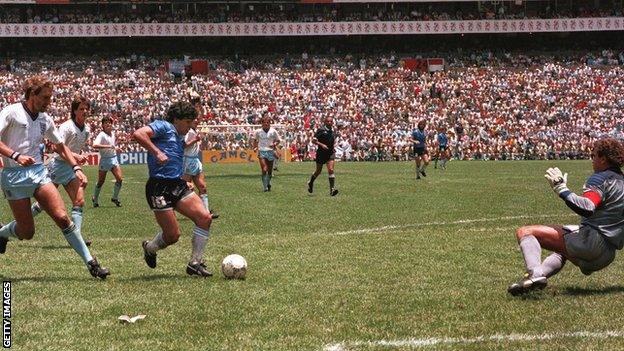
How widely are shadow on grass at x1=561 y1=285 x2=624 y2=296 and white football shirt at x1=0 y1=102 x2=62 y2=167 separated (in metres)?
5.57

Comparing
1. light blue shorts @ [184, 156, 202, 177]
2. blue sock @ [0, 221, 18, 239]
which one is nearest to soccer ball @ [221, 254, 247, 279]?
blue sock @ [0, 221, 18, 239]

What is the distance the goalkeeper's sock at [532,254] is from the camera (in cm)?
830

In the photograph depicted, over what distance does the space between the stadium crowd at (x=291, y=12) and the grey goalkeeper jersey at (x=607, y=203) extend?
64.1 meters

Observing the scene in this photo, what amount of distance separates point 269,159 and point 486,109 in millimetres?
36370

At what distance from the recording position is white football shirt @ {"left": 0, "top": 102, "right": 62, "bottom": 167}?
31.2 ft

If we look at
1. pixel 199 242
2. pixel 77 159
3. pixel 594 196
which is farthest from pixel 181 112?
pixel 594 196

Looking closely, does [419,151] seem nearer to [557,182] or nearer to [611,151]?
[611,151]

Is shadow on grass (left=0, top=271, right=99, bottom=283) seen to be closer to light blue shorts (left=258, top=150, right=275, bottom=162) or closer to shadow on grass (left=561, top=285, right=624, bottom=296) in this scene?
shadow on grass (left=561, top=285, right=624, bottom=296)

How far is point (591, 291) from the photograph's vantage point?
873cm

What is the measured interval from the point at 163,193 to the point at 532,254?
4.02m

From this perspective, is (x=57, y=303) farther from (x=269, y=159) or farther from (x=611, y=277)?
(x=269, y=159)

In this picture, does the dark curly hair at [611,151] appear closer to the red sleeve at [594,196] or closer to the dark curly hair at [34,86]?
the red sleeve at [594,196]

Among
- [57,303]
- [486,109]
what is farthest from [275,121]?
[57,303]

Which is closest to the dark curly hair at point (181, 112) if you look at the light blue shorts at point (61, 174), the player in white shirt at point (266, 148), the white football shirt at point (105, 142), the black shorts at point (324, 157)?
the light blue shorts at point (61, 174)
